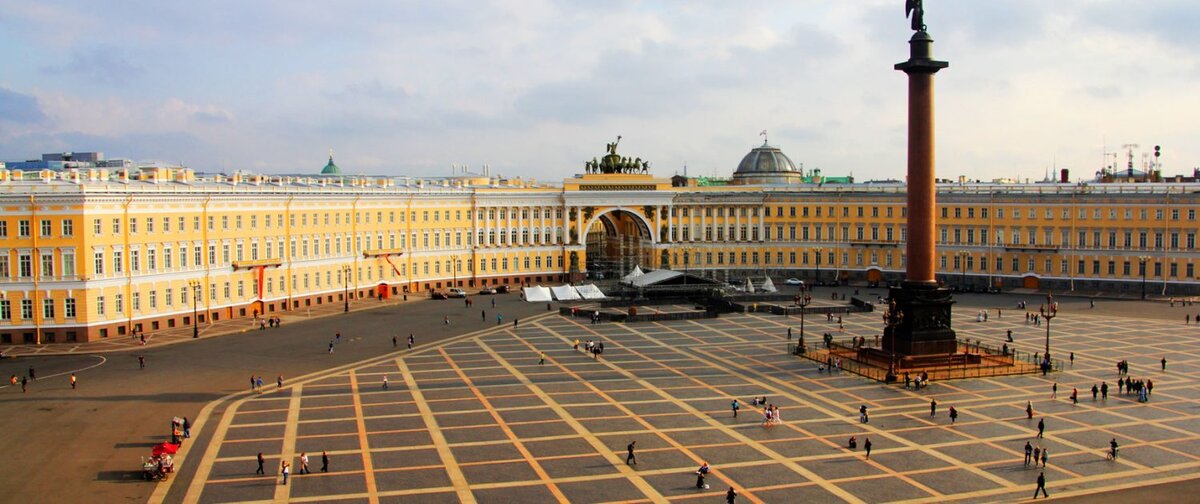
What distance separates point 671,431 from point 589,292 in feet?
156

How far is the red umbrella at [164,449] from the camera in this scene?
3453 cm

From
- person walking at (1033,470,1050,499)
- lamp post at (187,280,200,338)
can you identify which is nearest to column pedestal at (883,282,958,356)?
person walking at (1033,470,1050,499)

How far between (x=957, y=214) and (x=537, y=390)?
65350mm

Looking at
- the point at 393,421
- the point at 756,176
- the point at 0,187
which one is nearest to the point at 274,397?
the point at 393,421

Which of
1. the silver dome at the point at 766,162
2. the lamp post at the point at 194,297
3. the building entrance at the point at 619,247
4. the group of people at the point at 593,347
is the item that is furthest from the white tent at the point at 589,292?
the silver dome at the point at 766,162

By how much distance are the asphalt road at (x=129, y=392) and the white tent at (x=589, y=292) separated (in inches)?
467

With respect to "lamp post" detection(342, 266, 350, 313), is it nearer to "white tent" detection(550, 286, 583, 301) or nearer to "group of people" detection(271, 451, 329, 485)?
"white tent" detection(550, 286, 583, 301)

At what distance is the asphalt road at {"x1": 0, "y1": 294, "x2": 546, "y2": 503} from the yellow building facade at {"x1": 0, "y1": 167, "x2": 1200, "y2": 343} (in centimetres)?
686

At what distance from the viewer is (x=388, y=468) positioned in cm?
3519

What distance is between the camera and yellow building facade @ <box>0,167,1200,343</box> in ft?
205

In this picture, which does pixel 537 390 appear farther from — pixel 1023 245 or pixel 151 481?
pixel 1023 245

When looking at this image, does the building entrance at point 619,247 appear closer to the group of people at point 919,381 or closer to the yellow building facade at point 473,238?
the yellow building facade at point 473,238

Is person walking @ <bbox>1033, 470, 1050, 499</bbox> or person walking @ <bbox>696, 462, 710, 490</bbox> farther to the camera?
person walking @ <bbox>696, 462, 710, 490</bbox>

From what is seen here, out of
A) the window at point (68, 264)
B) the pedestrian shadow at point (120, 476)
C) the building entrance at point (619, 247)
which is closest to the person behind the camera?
the pedestrian shadow at point (120, 476)
